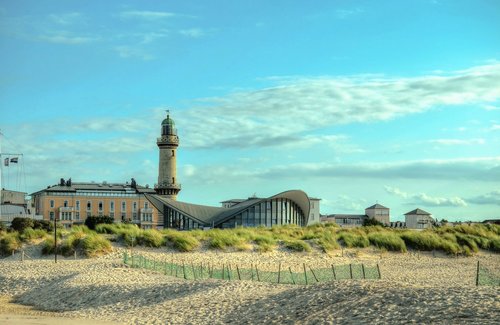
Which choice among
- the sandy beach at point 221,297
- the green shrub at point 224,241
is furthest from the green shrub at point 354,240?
the sandy beach at point 221,297

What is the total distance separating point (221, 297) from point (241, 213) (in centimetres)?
4487

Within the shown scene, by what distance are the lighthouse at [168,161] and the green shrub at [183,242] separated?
48.9m

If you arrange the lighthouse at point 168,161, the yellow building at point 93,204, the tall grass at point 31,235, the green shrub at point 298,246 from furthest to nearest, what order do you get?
the yellow building at point 93,204 → the lighthouse at point 168,161 → the green shrub at point 298,246 → the tall grass at point 31,235

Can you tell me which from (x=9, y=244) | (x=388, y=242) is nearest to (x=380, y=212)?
(x=388, y=242)

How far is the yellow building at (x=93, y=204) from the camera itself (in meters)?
97.6

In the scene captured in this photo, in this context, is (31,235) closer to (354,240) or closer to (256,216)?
(354,240)

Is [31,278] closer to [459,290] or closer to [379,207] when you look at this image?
[459,290]

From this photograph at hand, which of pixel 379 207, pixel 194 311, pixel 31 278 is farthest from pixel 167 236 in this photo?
pixel 379 207

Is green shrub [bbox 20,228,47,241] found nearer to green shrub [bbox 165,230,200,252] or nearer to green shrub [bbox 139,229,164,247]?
green shrub [bbox 139,229,164,247]

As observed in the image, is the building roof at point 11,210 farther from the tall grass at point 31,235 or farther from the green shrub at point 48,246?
the green shrub at point 48,246

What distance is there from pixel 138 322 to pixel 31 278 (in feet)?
41.2

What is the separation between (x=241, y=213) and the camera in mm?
64500

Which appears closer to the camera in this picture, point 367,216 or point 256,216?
point 256,216

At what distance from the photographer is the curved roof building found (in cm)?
6425
